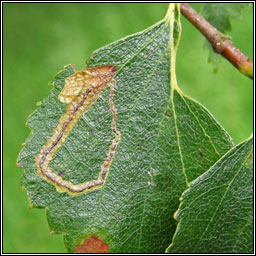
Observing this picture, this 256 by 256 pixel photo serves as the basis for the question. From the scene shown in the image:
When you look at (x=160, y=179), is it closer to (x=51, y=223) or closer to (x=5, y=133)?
(x=51, y=223)

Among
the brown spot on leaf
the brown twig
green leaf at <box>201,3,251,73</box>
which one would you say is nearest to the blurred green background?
green leaf at <box>201,3,251,73</box>

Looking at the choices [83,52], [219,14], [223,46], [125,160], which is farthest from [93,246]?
[83,52]

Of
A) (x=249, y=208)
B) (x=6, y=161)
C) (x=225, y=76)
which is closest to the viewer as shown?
(x=249, y=208)

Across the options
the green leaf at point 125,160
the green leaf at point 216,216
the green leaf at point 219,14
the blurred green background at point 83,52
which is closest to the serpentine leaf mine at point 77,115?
the green leaf at point 125,160

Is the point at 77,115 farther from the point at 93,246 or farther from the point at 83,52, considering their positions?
the point at 83,52

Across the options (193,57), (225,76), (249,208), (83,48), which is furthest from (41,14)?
(249,208)

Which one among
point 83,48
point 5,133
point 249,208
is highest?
point 83,48

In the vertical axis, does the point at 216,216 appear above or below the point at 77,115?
below
